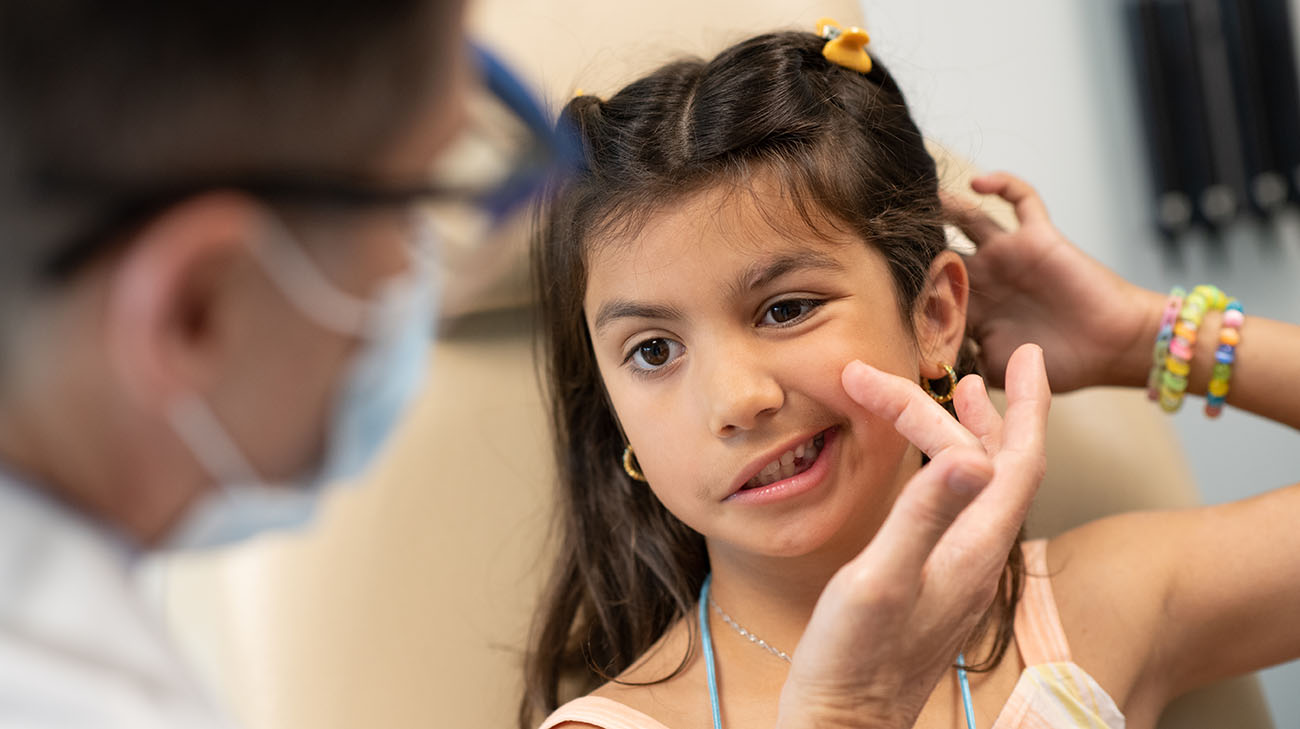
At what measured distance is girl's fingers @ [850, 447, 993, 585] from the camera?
741mm

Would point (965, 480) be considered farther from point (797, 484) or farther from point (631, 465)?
point (631, 465)

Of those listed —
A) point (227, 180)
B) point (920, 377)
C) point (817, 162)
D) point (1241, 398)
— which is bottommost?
point (1241, 398)

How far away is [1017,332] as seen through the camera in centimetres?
130

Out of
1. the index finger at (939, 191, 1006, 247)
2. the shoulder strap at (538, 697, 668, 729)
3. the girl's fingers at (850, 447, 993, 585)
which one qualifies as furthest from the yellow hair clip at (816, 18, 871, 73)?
the shoulder strap at (538, 697, 668, 729)

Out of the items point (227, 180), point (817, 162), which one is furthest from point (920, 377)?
point (227, 180)

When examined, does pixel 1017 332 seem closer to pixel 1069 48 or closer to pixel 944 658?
pixel 944 658

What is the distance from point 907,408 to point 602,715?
43 centimetres

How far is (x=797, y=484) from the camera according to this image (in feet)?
3.18

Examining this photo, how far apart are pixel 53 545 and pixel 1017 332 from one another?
1.06 m

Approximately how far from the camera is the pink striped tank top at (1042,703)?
3.52ft

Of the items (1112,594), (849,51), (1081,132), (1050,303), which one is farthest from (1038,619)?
(1081,132)

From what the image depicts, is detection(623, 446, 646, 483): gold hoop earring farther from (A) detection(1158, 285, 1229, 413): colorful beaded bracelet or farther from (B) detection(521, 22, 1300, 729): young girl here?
(A) detection(1158, 285, 1229, 413): colorful beaded bracelet

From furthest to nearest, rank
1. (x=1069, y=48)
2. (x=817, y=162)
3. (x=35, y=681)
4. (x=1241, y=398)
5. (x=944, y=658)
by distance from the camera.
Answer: (x=1069, y=48)
(x=1241, y=398)
(x=817, y=162)
(x=944, y=658)
(x=35, y=681)

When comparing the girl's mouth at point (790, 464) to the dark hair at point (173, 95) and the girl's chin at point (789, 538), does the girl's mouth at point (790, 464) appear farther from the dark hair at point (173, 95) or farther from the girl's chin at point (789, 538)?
the dark hair at point (173, 95)
